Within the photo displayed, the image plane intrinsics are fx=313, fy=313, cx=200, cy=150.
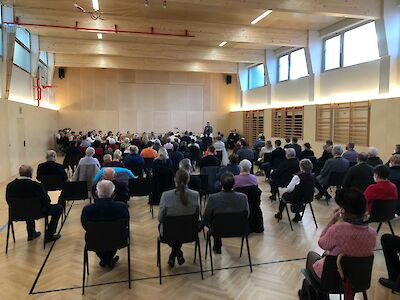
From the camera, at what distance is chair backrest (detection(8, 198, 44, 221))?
393cm

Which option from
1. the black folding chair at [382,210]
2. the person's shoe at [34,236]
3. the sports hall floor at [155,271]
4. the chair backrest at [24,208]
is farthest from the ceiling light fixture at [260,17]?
the person's shoe at [34,236]

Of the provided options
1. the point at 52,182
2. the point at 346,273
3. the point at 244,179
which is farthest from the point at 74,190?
the point at 346,273

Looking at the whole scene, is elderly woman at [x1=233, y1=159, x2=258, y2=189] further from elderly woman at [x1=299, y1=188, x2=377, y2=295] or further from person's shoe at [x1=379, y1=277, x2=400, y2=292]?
elderly woman at [x1=299, y1=188, x2=377, y2=295]

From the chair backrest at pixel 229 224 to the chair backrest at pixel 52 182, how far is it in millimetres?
3404

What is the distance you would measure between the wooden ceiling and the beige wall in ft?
17.5

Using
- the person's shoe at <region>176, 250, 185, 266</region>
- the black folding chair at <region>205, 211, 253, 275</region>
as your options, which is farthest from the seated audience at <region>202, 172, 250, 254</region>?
the person's shoe at <region>176, 250, 185, 266</region>

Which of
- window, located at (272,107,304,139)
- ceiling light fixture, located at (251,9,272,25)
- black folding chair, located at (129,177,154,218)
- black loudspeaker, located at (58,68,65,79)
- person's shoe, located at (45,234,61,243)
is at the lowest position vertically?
person's shoe, located at (45,234,61,243)

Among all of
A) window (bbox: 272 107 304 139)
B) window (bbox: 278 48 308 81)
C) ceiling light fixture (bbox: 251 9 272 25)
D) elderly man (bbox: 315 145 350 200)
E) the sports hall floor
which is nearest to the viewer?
the sports hall floor

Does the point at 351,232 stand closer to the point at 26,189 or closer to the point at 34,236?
the point at 26,189

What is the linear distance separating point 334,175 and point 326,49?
729 centimetres

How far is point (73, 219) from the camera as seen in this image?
5527 mm

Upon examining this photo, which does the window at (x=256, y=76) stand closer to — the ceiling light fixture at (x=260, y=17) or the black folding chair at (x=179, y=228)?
the ceiling light fixture at (x=260, y=17)

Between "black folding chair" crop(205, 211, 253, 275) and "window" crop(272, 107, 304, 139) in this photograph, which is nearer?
"black folding chair" crop(205, 211, 253, 275)

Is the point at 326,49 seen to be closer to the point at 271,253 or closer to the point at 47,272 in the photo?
the point at 271,253
